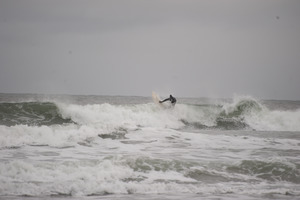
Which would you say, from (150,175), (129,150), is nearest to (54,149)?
(129,150)

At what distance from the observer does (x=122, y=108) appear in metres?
26.3

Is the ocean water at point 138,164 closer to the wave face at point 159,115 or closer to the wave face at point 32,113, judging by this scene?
the wave face at point 32,113

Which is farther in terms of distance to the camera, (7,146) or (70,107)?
(70,107)

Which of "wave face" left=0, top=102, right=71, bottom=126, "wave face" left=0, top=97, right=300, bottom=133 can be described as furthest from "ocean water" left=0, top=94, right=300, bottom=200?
"wave face" left=0, top=97, right=300, bottom=133

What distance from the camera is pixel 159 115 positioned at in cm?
2680

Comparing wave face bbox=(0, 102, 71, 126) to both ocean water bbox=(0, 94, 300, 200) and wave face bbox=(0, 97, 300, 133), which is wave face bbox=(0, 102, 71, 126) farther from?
ocean water bbox=(0, 94, 300, 200)

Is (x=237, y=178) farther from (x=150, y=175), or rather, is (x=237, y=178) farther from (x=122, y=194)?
(x=122, y=194)

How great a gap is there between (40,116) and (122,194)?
16.3 meters

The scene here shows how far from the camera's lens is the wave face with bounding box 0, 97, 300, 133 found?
23500 millimetres

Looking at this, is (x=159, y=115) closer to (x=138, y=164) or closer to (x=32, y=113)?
(x=32, y=113)

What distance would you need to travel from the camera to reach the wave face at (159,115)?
2350 centimetres

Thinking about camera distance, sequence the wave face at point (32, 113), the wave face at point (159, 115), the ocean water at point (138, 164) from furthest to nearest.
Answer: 1. the wave face at point (159, 115)
2. the wave face at point (32, 113)
3. the ocean water at point (138, 164)

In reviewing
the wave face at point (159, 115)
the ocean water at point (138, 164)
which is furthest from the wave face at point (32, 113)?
the ocean water at point (138, 164)

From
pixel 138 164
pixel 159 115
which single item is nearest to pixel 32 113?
pixel 159 115
